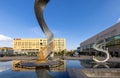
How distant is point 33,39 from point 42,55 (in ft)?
252

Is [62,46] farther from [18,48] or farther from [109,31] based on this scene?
[109,31]

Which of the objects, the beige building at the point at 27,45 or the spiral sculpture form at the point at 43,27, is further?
the beige building at the point at 27,45

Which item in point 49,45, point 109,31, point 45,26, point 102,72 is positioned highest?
point 109,31

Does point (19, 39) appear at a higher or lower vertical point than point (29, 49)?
higher

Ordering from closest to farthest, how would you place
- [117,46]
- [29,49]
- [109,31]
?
[117,46] < [109,31] < [29,49]

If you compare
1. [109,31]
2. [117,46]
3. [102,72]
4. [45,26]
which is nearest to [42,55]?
[45,26]

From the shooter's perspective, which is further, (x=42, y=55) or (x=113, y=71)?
(x=42, y=55)

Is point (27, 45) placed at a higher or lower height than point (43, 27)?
higher

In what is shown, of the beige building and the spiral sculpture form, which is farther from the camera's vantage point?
the beige building

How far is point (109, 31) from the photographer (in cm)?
4772

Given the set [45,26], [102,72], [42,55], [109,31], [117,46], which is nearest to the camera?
[102,72]

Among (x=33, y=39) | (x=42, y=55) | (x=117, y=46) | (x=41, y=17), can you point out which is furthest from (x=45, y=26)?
(x=33, y=39)

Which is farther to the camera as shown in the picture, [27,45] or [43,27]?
[27,45]

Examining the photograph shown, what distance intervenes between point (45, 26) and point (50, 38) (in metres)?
1.60
